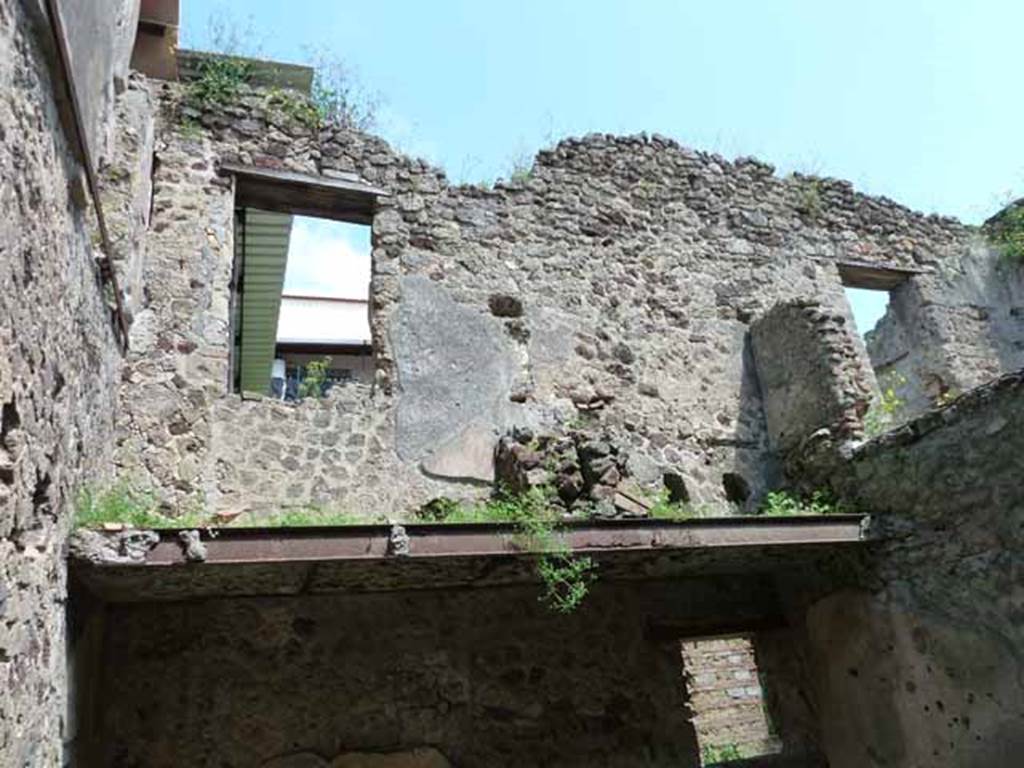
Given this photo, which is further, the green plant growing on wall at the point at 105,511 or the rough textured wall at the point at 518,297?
the rough textured wall at the point at 518,297

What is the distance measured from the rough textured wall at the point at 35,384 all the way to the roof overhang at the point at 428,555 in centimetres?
42

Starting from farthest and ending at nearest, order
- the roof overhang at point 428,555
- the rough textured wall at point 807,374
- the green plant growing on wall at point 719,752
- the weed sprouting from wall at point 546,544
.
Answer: the green plant growing on wall at point 719,752 → the rough textured wall at point 807,374 → the weed sprouting from wall at point 546,544 → the roof overhang at point 428,555

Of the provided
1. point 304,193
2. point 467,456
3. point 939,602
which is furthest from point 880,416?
point 304,193

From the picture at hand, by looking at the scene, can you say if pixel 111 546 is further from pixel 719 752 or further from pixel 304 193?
pixel 719 752

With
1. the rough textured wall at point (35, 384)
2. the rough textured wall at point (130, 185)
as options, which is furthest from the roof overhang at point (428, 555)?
the rough textured wall at point (130, 185)

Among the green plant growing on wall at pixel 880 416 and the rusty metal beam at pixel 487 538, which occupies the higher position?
the green plant growing on wall at pixel 880 416

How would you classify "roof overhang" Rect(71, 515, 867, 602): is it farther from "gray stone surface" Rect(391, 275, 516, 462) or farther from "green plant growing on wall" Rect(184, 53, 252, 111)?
"green plant growing on wall" Rect(184, 53, 252, 111)

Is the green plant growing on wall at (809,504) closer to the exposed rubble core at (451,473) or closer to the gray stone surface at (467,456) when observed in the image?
the exposed rubble core at (451,473)

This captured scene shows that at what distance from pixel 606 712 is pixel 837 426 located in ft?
8.53

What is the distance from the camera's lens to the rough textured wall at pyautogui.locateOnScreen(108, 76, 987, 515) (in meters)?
4.97

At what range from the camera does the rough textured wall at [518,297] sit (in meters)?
4.97

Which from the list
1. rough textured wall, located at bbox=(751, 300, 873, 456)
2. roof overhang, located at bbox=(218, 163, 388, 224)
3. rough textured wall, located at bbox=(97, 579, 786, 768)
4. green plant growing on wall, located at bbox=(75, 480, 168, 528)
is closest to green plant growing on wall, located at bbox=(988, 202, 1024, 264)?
rough textured wall, located at bbox=(751, 300, 873, 456)

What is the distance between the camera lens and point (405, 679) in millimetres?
4672

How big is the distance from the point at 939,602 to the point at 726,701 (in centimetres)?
401
